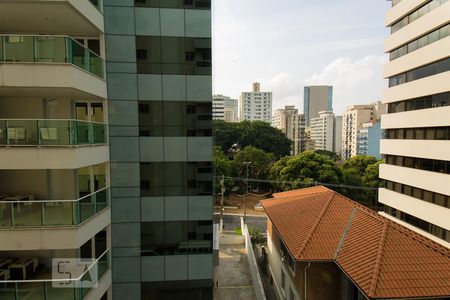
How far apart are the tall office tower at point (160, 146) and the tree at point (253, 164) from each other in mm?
36070

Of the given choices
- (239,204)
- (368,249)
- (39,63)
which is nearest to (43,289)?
(39,63)

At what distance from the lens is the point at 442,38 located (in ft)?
56.1

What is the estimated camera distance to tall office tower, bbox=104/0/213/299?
1030cm

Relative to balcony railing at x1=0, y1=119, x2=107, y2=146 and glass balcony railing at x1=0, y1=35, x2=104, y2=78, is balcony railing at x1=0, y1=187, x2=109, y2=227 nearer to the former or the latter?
balcony railing at x1=0, y1=119, x2=107, y2=146

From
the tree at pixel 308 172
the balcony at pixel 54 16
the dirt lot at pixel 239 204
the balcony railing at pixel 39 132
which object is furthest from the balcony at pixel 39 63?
the tree at pixel 308 172

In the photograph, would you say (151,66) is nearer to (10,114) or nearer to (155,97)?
(155,97)

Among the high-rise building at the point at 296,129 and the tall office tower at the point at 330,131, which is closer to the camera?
the high-rise building at the point at 296,129

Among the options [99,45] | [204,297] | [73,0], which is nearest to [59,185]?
[99,45]

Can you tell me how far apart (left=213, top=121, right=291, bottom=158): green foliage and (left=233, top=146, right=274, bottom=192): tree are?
13421mm

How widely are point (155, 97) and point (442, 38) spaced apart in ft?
57.1

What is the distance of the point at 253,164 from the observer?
47156 mm

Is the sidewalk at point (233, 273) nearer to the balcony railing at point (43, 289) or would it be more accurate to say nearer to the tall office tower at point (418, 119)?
the balcony railing at point (43, 289)

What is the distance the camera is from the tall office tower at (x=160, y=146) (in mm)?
10297

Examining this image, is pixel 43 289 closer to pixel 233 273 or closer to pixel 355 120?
pixel 233 273
